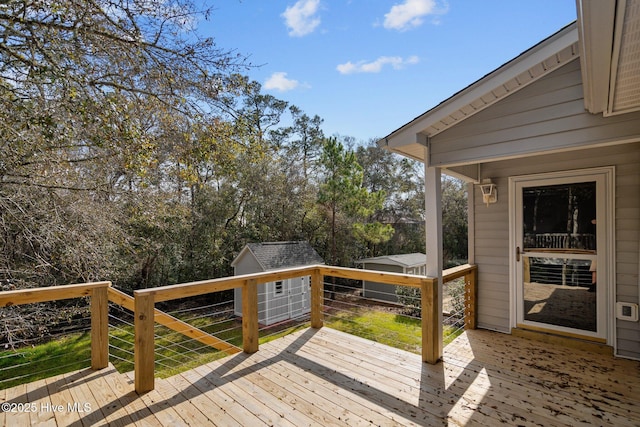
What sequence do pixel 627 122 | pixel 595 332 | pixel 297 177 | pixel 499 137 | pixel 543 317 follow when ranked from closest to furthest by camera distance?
1. pixel 627 122
2. pixel 499 137
3. pixel 595 332
4. pixel 543 317
5. pixel 297 177

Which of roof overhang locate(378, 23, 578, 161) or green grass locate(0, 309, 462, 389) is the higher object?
roof overhang locate(378, 23, 578, 161)

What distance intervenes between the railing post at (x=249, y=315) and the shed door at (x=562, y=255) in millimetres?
3329

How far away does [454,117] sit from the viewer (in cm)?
316

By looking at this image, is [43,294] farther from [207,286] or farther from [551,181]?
[551,181]

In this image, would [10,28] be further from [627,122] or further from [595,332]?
[595,332]

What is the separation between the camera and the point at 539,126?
107 inches

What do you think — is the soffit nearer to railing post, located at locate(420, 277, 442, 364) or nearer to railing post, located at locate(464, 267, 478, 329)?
railing post, located at locate(420, 277, 442, 364)

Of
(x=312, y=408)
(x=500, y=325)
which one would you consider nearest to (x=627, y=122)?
(x=500, y=325)

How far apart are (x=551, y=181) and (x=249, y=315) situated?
390 centimetres

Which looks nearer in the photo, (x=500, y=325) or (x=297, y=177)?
(x=500, y=325)

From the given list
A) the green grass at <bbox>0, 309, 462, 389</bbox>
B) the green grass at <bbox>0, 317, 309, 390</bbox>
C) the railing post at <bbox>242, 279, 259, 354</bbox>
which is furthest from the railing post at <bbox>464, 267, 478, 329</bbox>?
the green grass at <bbox>0, 317, 309, 390</bbox>

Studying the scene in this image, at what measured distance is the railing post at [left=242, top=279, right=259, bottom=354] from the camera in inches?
136

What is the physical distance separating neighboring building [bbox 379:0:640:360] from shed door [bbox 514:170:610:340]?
1cm

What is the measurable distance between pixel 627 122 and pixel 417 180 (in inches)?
550
